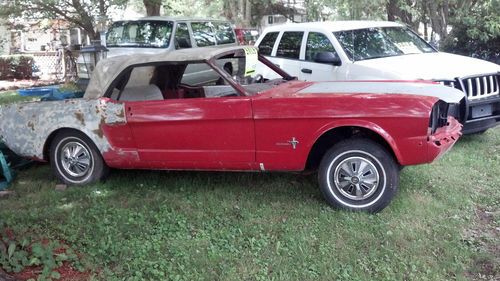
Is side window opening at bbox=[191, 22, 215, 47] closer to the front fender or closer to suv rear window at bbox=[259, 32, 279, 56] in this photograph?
suv rear window at bbox=[259, 32, 279, 56]

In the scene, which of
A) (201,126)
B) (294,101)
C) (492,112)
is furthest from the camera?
(492,112)

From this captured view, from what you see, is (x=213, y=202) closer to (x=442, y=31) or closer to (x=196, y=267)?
(x=196, y=267)

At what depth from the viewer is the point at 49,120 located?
17.6ft

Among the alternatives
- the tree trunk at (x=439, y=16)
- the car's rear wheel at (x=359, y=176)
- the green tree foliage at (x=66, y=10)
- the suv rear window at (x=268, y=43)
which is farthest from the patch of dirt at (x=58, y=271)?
the green tree foliage at (x=66, y=10)

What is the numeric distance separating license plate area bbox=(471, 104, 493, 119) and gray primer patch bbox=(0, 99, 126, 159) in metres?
4.37

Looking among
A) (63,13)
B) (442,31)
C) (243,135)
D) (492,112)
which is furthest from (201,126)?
(63,13)

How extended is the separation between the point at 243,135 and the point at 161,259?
145cm

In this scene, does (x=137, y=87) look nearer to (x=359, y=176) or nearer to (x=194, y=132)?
(x=194, y=132)

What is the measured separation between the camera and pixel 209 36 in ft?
40.6

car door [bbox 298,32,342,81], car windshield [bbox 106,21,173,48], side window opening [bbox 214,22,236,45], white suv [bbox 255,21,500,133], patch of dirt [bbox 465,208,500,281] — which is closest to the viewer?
patch of dirt [bbox 465,208,500,281]

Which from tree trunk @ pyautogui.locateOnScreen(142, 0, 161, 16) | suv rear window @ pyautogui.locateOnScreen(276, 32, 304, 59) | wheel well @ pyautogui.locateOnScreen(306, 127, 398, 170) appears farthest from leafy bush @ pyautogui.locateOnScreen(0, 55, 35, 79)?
wheel well @ pyautogui.locateOnScreen(306, 127, 398, 170)

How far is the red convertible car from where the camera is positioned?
427 centimetres

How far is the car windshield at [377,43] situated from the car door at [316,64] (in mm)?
236

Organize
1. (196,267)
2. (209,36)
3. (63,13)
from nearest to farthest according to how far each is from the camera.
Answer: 1. (196,267)
2. (209,36)
3. (63,13)
